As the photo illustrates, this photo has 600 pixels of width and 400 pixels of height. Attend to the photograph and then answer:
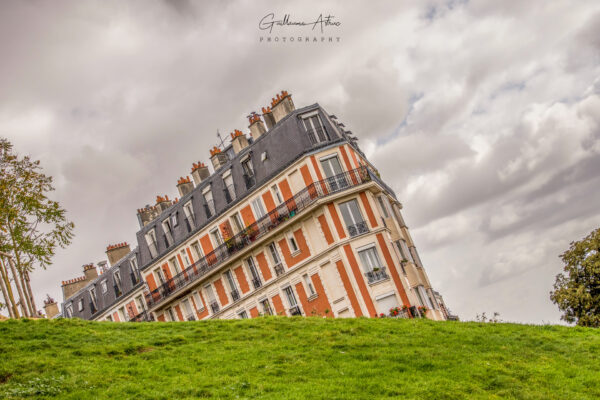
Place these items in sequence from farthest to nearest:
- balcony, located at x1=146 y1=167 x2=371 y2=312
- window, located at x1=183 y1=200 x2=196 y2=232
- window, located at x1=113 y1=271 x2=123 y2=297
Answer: window, located at x1=113 y1=271 x2=123 y2=297, window, located at x1=183 y1=200 x2=196 y2=232, balcony, located at x1=146 y1=167 x2=371 y2=312

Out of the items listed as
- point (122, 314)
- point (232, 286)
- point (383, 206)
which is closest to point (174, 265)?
point (232, 286)

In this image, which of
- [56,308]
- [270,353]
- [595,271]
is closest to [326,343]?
[270,353]

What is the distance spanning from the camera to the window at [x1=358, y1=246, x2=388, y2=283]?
35.1 m

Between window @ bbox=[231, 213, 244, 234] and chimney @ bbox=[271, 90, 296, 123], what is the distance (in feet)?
23.3

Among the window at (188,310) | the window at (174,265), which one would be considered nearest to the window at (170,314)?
the window at (188,310)

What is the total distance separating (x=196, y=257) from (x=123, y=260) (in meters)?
13.0

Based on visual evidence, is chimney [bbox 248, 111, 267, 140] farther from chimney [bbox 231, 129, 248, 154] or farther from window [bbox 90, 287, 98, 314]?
window [bbox 90, 287, 98, 314]

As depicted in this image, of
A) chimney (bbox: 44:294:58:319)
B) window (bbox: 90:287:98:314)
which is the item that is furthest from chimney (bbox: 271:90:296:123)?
chimney (bbox: 44:294:58:319)

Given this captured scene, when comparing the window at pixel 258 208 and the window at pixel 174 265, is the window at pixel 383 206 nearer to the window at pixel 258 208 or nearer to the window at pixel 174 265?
the window at pixel 258 208

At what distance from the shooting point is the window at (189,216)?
149ft

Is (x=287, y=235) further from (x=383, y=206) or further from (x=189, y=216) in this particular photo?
(x=189, y=216)

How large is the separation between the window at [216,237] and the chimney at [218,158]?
530 cm

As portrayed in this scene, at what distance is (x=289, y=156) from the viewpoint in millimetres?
38156

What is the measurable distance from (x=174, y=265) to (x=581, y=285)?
28.8 meters
